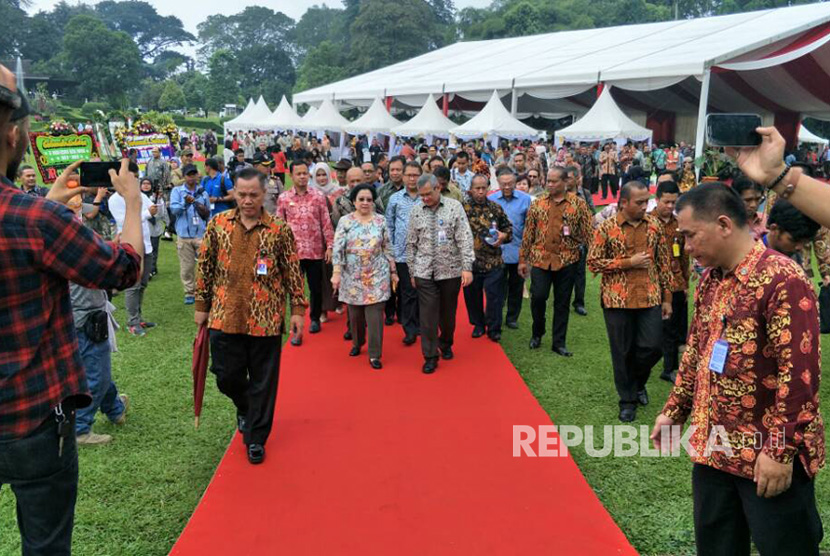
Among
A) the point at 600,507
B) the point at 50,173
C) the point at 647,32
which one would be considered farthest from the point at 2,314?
the point at 647,32

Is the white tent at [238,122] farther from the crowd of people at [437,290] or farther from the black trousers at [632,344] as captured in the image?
the black trousers at [632,344]

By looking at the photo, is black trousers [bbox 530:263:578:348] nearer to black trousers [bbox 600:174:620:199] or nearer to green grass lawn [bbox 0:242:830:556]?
green grass lawn [bbox 0:242:830:556]

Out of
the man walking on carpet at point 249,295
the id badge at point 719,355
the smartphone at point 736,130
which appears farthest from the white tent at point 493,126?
the smartphone at point 736,130

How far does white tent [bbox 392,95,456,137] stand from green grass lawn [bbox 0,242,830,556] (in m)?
16.0

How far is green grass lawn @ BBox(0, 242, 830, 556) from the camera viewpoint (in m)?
3.40

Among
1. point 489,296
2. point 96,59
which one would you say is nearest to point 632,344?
point 489,296

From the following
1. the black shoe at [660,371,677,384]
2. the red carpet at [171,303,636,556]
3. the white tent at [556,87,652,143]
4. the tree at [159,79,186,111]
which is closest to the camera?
the red carpet at [171,303,636,556]

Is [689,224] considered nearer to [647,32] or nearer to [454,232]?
[454,232]

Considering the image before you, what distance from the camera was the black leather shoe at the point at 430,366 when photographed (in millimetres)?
5781

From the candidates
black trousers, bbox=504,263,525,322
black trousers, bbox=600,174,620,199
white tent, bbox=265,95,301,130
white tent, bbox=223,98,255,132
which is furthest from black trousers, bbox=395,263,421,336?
white tent, bbox=223,98,255,132

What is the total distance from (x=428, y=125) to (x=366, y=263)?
55.8 feet

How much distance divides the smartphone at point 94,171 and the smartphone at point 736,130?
2005 millimetres

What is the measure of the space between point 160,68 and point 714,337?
119 metres

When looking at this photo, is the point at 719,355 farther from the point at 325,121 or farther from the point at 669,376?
the point at 325,121
